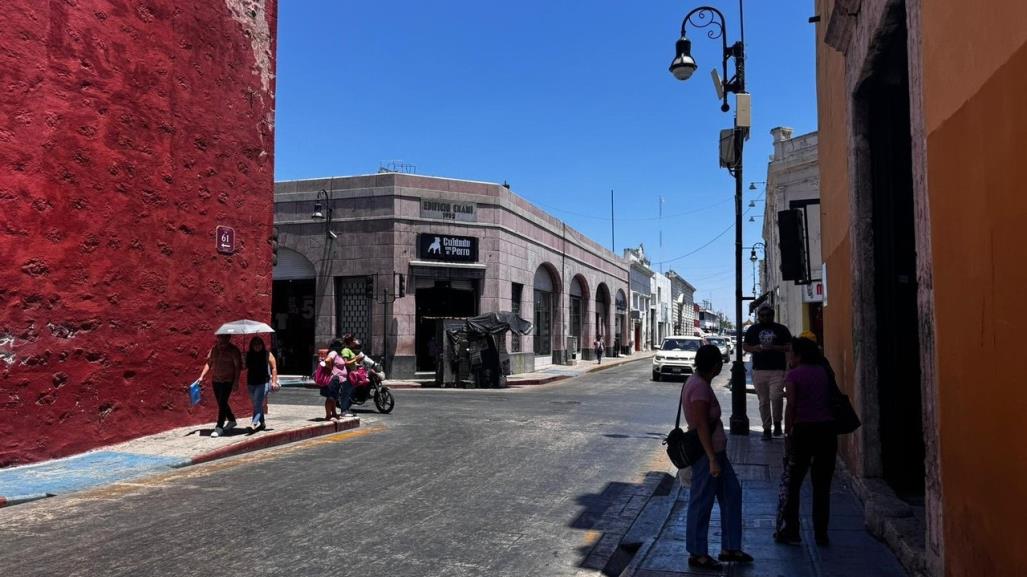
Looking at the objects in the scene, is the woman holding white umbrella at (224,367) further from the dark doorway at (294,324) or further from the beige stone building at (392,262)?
the dark doorway at (294,324)

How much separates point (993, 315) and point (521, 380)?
880 inches

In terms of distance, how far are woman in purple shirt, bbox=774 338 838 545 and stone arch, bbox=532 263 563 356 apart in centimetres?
2682

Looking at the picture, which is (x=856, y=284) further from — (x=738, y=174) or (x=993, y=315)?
(x=738, y=174)

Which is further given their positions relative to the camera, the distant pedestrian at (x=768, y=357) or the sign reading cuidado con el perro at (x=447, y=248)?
the sign reading cuidado con el perro at (x=447, y=248)

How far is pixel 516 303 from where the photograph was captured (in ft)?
99.9

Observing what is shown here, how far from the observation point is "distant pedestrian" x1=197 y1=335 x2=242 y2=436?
37.0 feet

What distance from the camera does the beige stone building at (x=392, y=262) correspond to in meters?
26.0

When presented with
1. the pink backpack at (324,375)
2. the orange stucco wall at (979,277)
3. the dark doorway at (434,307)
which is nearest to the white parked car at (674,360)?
the dark doorway at (434,307)

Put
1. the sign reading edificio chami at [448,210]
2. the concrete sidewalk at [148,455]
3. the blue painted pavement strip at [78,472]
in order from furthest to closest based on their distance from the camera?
the sign reading edificio chami at [448,210]
the concrete sidewalk at [148,455]
the blue painted pavement strip at [78,472]

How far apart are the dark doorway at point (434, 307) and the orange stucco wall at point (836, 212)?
18.1 metres

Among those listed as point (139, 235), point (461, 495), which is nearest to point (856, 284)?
point (461, 495)

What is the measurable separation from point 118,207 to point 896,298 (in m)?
10.4

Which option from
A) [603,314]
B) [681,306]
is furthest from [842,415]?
[681,306]

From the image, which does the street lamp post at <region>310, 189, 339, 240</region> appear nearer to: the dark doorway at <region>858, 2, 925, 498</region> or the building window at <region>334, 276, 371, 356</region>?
the building window at <region>334, 276, 371, 356</region>
